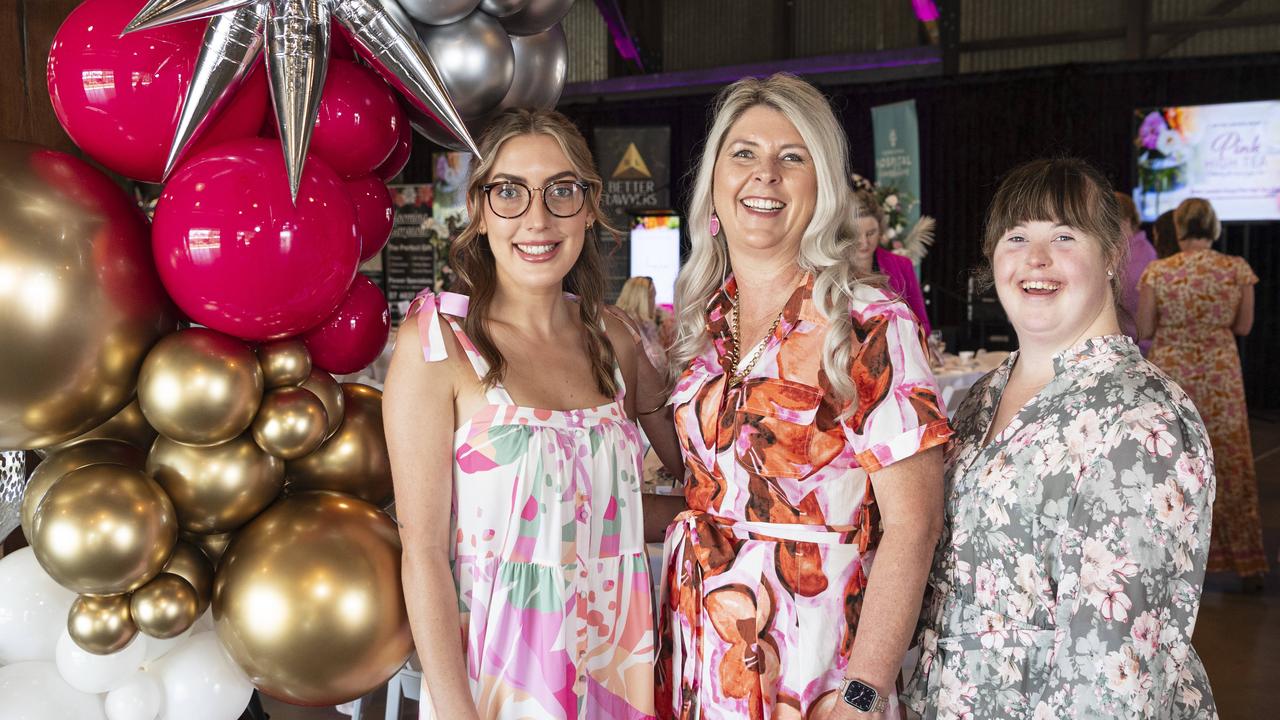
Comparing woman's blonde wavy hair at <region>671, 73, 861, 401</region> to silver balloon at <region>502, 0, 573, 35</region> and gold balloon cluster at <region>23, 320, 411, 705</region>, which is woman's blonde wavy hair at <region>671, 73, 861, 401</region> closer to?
silver balloon at <region>502, 0, 573, 35</region>

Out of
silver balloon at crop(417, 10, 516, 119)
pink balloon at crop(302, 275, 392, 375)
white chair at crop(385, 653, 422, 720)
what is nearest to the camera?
pink balloon at crop(302, 275, 392, 375)

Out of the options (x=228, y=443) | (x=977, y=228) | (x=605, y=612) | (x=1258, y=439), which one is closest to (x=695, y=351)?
(x=605, y=612)

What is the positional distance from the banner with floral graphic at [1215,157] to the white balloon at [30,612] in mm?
11332

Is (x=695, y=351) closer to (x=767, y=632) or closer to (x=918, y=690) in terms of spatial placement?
(x=767, y=632)

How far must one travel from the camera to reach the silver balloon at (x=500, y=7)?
6.02 ft

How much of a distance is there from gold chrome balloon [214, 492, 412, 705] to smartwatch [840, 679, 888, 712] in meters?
0.69

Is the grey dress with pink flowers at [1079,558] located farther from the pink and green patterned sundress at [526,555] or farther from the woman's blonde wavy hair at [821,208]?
the pink and green patterned sundress at [526,555]

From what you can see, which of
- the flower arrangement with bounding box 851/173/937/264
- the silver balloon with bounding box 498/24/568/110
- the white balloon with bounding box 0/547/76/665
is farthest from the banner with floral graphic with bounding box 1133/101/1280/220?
the white balloon with bounding box 0/547/76/665

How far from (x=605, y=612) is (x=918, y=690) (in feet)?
1.75

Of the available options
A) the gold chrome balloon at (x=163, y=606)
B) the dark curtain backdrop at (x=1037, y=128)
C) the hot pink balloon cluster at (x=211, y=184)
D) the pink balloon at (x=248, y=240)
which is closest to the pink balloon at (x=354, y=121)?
the hot pink balloon cluster at (x=211, y=184)

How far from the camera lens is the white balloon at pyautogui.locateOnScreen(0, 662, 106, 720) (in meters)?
1.41

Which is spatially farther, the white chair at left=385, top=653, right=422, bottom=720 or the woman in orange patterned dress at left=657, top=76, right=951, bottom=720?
the white chair at left=385, top=653, right=422, bottom=720

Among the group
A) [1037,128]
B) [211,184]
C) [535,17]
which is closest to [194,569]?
[211,184]

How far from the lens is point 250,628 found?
55.9 inches
